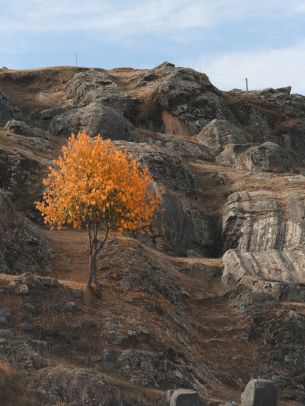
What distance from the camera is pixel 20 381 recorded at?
771 inches

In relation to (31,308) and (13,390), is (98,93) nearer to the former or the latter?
(31,308)

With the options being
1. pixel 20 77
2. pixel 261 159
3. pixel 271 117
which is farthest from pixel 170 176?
pixel 20 77

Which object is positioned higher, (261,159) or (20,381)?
(261,159)

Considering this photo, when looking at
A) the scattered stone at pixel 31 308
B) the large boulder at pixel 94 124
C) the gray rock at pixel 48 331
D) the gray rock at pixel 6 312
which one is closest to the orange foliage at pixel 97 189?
the scattered stone at pixel 31 308

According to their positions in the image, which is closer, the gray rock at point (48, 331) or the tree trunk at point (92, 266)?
the gray rock at point (48, 331)

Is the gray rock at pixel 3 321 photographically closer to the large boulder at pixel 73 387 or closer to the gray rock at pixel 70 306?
the gray rock at pixel 70 306

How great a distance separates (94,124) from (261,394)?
152 ft

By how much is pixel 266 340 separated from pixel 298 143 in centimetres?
5497

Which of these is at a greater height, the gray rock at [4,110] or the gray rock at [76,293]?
the gray rock at [4,110]

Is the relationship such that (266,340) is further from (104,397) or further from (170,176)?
(170,176)

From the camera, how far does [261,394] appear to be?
66.7 feet

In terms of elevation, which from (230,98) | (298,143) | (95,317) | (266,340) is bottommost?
(266,340)

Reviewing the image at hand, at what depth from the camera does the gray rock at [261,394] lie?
66.5 ft

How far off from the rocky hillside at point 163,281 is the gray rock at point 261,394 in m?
2.57
